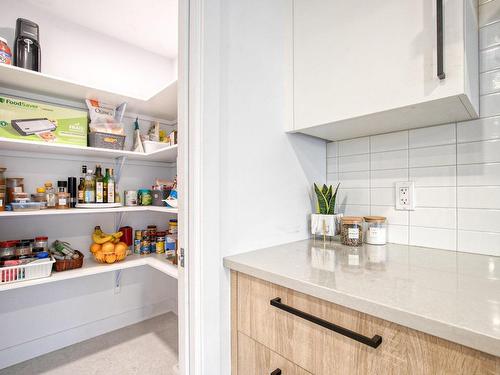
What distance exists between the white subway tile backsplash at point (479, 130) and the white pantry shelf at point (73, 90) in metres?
1.41

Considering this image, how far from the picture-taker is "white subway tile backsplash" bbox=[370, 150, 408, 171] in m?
1.13

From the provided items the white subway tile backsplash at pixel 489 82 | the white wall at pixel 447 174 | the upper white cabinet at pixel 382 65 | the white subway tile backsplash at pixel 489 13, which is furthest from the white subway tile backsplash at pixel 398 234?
the white subway tile backsplash at pixel 489 13

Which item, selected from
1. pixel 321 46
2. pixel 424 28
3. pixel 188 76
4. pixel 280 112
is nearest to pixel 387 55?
pixel 424 28

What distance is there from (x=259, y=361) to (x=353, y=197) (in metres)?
0.87

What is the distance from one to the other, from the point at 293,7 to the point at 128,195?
1598 millimetres

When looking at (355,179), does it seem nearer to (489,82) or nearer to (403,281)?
(489,82)

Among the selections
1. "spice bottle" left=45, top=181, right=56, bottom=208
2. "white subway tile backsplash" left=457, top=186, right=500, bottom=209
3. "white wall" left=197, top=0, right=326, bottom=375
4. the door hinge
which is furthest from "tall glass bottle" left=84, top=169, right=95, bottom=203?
"white subway tile backsplash" left=457, top=186, right=500, bottom=209

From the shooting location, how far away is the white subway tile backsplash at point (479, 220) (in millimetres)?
905

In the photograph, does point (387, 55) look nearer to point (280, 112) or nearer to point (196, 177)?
point (280, 112)

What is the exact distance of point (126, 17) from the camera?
5.87ft

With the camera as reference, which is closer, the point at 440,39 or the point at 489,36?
the point at 440,39

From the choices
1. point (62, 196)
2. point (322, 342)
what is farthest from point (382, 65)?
point (62, 196)

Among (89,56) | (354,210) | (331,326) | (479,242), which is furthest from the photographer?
(89,56)

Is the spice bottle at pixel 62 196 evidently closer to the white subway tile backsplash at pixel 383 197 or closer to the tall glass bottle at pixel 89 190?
the tall glass bottle at pixel 89 190
